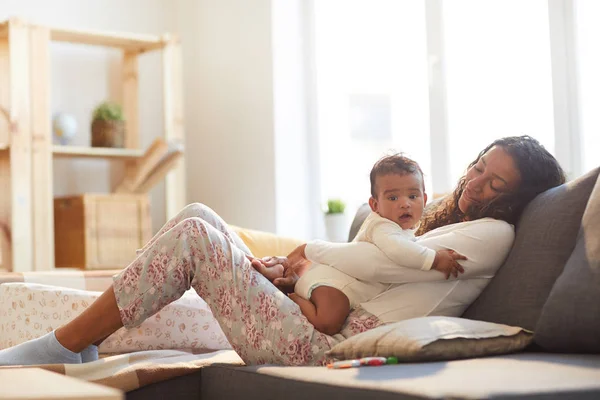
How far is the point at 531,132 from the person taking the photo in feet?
10.9

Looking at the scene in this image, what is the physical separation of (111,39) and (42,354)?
239 centimetres

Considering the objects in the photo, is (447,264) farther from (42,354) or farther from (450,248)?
(42,354)

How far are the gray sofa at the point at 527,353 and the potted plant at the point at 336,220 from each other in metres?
1.86

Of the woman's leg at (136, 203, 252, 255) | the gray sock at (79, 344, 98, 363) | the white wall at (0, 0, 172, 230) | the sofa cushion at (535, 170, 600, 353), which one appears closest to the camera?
the sofa cushion at (535, 170, 600, 353)

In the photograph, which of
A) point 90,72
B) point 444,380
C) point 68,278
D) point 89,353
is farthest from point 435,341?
point 90,72

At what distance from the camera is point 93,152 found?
164 inches

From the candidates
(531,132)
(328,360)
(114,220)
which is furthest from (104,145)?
(328,360)

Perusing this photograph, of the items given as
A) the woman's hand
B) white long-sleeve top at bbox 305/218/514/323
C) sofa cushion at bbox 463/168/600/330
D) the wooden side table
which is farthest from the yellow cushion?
the wooden side table

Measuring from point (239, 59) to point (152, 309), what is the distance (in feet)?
8.64

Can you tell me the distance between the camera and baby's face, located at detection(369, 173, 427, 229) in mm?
2062

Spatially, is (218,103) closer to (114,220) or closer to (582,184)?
(114,220)

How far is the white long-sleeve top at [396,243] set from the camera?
1971mm

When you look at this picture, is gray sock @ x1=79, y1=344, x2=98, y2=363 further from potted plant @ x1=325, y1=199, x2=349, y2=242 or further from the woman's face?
potted plant @ x1=325, y1=199, x2=349, y2=242

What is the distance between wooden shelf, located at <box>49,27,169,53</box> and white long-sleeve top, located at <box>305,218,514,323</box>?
2.45 metres
